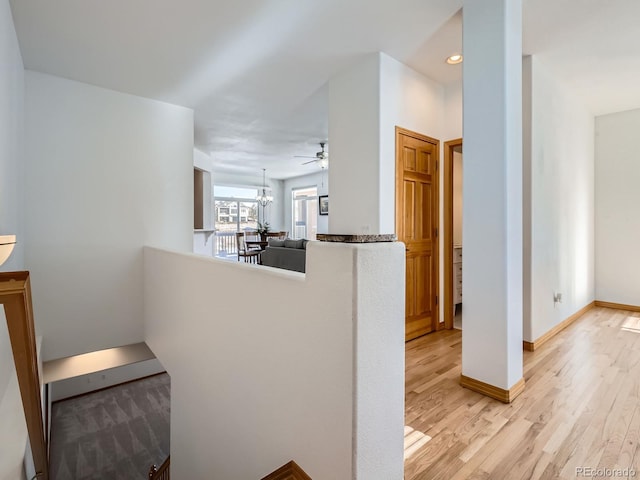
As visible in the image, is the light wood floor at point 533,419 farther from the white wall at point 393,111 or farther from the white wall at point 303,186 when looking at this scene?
the white wall at point 303,186

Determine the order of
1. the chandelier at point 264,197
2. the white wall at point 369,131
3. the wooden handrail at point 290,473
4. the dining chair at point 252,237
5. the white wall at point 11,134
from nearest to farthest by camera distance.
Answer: the wooden handrail at point 290,473, the white wall at point 11,134, the white wall at point 369,131, the dining chair at point 252,237, the chandelier at point 264,197

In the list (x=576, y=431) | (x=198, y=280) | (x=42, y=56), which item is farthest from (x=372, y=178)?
(x=42, y=56)

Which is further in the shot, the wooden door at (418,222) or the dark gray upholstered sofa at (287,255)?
the dark gray upholstered sofa at (287,255)

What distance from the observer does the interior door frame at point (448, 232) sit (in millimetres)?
3521

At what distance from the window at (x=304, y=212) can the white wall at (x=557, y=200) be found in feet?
19.4

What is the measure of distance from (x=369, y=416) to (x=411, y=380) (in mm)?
1551

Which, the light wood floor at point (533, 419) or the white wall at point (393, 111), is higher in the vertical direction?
the white wall at point (393, 111)

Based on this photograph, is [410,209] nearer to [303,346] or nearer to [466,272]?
[466,272]

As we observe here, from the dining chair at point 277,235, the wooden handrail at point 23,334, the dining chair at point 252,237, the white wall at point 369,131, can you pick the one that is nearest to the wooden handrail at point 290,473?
the wooden handrail at point 23,334

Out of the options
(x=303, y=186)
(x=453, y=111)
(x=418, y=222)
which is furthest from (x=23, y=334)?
(x=303, y=186)

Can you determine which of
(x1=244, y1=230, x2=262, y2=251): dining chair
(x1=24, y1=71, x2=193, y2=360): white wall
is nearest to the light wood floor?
(x1=24, y1=71, x2=193, y2=360): white wall

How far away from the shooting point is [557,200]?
339 cm

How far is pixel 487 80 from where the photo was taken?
2.07 m

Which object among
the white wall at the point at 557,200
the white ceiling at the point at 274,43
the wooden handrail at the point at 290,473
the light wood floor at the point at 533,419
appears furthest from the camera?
the white wall at the point at 557,200
